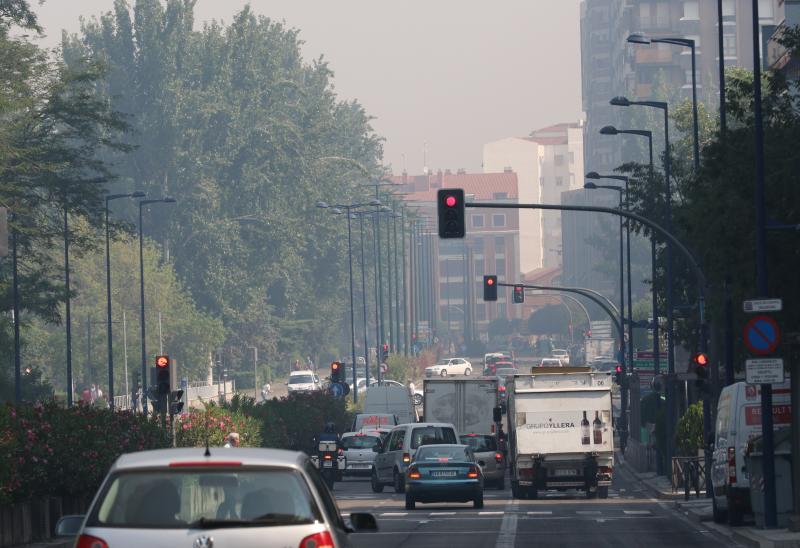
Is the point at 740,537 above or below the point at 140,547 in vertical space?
below

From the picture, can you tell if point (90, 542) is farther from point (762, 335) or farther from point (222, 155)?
point (222, 155)

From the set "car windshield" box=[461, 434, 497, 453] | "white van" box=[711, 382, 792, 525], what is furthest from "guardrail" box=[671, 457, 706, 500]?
"white van" box=[711, 382, 792, 525]

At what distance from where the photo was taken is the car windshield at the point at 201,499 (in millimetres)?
9438

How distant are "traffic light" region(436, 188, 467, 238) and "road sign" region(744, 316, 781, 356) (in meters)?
7.91

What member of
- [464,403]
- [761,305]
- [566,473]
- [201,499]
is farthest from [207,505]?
[464,403]

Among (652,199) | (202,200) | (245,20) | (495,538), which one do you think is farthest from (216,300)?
(495,538)

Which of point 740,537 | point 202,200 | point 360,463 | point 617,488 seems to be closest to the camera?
point 740,537

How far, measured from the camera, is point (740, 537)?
25.0m

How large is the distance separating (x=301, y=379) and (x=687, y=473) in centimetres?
7268

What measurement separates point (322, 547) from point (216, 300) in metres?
108

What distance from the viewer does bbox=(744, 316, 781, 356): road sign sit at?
81.6 ft

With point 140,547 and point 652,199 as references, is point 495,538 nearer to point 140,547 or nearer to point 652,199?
point 140,547

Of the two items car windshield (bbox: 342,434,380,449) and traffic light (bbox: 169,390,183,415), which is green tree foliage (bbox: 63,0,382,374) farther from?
traffic light (bbox: 169,390,183,415)

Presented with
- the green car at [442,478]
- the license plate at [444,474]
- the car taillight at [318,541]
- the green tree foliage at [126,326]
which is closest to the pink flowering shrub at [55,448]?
the green car at [442,478]
